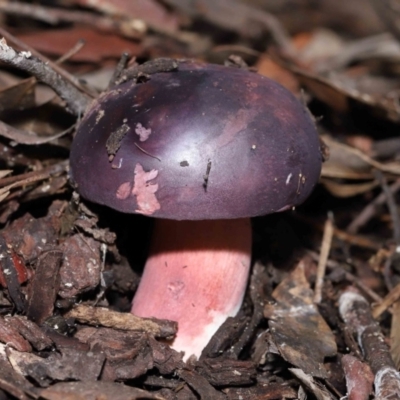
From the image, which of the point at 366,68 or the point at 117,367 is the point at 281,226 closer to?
the point at 117,367

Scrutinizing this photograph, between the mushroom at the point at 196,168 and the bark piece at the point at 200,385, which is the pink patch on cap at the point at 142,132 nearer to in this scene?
the mushroom at the point at 196,168

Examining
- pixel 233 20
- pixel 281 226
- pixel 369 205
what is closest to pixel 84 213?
pixel 281 226

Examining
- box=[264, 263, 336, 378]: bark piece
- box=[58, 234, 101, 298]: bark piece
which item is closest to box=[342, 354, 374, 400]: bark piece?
box=[264, 263, 336, 378]: bark piece

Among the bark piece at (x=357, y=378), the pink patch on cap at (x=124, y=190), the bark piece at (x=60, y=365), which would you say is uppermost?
the pink patch on cap at (x=124, y=190)

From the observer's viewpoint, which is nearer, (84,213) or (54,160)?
(84,213)

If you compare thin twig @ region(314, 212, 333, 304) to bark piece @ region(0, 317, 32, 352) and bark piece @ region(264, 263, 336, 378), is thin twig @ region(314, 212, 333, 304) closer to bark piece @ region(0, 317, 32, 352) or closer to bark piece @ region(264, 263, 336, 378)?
bark piece @ region(264, 263, 336, 378)

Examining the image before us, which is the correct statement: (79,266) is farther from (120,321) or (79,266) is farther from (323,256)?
(323,256)

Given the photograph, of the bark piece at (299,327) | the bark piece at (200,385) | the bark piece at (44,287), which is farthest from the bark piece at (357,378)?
the bark piece at (44,287)
